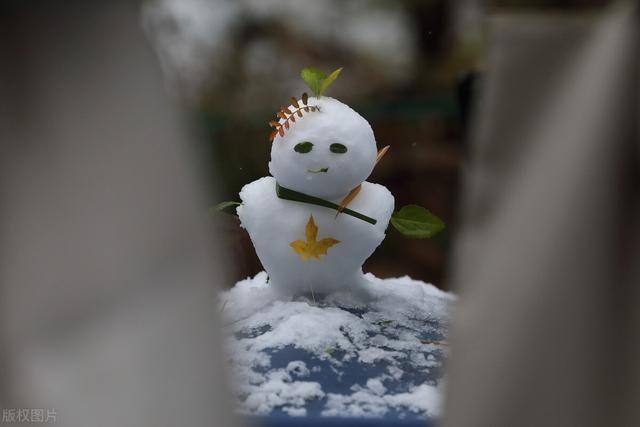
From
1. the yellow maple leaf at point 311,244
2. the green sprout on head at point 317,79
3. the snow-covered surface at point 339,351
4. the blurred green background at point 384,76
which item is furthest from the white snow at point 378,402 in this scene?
the blurred green background at point 384,76

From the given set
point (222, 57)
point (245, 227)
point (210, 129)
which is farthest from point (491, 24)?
point (222, 57)

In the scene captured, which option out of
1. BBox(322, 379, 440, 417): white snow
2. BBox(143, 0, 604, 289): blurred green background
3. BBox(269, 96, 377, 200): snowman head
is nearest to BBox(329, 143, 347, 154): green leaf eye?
BBox(269, 96, 377, 200): snowman head

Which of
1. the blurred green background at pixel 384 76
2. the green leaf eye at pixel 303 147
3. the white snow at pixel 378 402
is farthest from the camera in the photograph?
the blurred green background at pixel 384 76

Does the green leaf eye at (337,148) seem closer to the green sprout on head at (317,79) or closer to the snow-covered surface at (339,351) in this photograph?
the green sprout on head at (317,79)

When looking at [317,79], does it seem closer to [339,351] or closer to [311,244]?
[311,244]

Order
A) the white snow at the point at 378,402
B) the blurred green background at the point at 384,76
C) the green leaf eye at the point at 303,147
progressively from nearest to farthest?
the white snow at the point at 378,402, the green leaf eye at the point at 303,147, the blurred green background at the point at 384,76

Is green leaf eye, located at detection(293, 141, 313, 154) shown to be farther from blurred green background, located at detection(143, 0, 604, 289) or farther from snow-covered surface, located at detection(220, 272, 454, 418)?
blurred green background, located at detection(143, 0, 604, 289)

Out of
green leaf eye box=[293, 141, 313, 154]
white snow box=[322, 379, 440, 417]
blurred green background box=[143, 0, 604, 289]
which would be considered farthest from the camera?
blurred green background box=[143, 0, 604, 289]

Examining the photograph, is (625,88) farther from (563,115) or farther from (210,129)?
(210,129)
